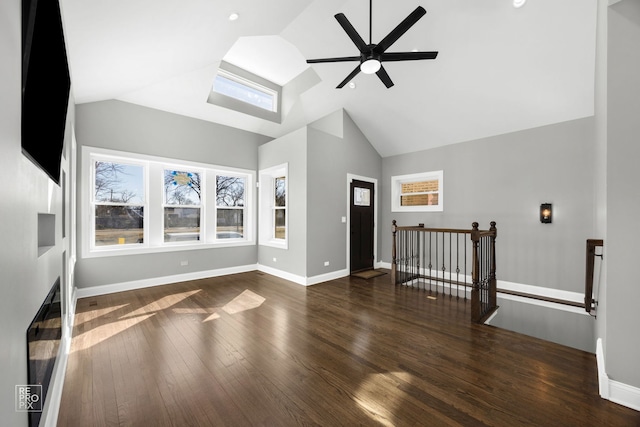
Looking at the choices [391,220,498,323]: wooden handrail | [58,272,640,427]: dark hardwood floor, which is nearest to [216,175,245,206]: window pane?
[58,272,640,427]: dark hardwood floor

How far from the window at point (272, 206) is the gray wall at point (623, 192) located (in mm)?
4831

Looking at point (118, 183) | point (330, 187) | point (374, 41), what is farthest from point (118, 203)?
point (374, 41)

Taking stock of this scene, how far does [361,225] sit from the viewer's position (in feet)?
20.1

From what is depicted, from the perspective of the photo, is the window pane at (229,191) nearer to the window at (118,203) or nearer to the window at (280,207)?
the window at (280,207)

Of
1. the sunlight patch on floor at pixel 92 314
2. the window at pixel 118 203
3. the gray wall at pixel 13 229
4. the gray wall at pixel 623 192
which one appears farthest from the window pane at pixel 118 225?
the gray wall at pixel 623 192

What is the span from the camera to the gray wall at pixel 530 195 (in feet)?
13.4

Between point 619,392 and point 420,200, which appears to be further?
point 420,200

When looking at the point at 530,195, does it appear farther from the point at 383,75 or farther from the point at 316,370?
the point at 316,370

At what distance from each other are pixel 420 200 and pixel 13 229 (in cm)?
618

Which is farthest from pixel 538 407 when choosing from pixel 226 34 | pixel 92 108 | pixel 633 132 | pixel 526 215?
pixel 92 108

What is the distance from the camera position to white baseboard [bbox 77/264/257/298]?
409 cm

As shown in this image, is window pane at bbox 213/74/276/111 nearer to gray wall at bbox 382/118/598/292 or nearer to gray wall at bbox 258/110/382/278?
gray wall at bbox 258/110/382/278

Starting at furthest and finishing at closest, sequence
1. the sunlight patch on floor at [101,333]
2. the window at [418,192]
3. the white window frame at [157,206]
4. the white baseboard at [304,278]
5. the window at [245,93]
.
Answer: the window at [418,192] < the window at [245,93] < the white baseboard at [304,278] < the white window frame at [157,206] < the sunlight patch on floor at [101,333]

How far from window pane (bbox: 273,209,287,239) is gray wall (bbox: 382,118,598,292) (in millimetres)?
3314
